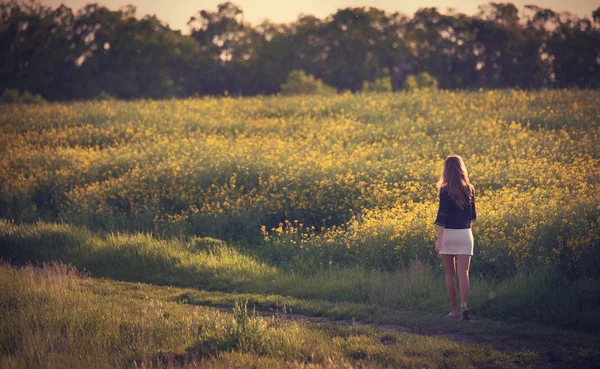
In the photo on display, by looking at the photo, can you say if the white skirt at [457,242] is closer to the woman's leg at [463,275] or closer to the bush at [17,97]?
the woman's leg at [463,275]

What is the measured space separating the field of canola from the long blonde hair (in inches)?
113

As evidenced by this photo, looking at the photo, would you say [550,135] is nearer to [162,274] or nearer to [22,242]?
[162,274]

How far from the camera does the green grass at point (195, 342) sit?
22.7 ft

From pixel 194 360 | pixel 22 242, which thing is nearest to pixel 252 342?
pixel 194 360

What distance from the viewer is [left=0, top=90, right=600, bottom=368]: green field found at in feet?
25.2

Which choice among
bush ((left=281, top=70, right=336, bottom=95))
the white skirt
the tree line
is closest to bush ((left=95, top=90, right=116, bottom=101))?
the tree line

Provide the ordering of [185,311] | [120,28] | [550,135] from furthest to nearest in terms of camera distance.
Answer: [120,28], [550,135], [185,311]

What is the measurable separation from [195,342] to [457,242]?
391 cm

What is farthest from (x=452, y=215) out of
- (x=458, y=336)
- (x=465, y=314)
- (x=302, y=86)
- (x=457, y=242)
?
(x=302, y=86)

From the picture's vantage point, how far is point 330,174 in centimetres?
1867

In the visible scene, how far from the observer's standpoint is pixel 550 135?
22.8 m

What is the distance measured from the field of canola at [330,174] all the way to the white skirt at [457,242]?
267cm

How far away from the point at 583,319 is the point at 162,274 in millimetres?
8099

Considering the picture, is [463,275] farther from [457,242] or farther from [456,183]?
[456,183]
